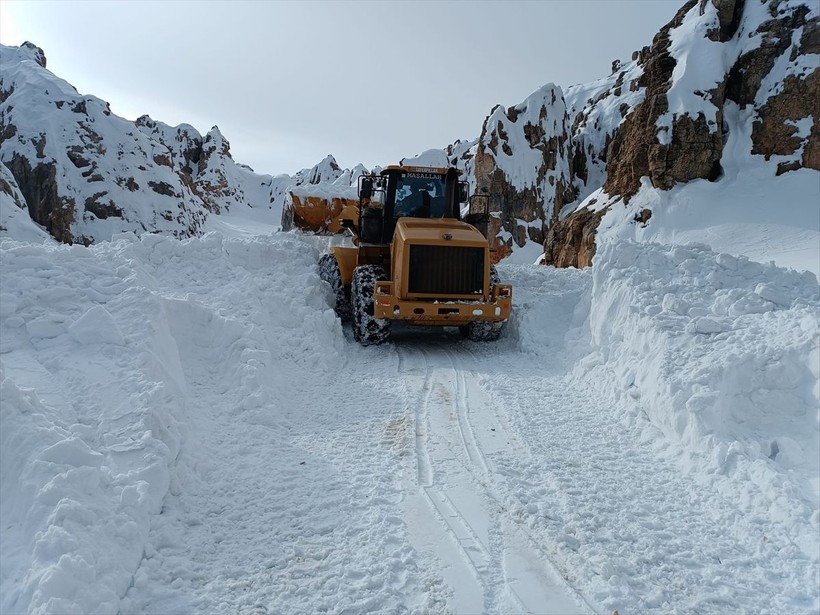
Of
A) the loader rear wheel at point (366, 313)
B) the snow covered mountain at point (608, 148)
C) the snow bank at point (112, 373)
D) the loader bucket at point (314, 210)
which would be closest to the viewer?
the snow bank at point (112, 373)

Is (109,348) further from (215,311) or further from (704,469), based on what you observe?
(704,469)

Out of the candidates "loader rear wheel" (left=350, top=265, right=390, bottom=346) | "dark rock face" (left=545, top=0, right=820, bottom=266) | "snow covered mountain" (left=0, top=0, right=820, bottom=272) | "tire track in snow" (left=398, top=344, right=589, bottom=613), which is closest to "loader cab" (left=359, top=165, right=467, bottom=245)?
"loader rear wheel" (left=350, top=265, right=390, bottom=346)

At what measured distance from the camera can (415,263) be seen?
8469 mm

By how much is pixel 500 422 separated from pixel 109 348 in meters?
3.68

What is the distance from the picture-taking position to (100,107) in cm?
3756

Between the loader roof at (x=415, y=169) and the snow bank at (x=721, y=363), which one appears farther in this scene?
the loader roof at (x=415, y=169)

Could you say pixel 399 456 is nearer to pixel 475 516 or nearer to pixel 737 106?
pixel 475 516

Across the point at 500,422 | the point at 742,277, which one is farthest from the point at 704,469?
the point at 742,277

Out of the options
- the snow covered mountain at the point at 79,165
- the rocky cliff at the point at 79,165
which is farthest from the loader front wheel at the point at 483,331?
the rocky cliff at the point at 79,165

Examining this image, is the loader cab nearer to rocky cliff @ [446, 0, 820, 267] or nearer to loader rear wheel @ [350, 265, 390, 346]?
loader rear wheel @ [350, 265, 390, 346]

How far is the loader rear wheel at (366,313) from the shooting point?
8.84m

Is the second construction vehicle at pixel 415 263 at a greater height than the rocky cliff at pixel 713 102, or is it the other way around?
the rocky cliff at pixel 713 102

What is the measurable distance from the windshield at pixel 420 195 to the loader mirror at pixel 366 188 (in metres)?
0.46

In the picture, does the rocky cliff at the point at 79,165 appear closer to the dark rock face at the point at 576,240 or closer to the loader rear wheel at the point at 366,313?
the dark rock face at the point at 576,240
